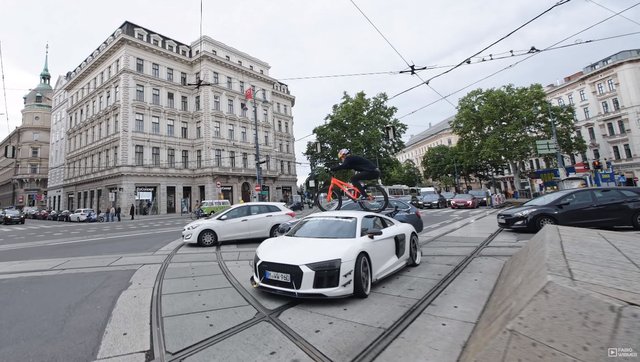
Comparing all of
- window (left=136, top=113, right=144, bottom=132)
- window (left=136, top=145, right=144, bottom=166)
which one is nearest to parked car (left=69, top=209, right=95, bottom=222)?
window (left=136, top=145, right=144, bottom=166)

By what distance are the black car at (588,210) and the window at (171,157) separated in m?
38.5

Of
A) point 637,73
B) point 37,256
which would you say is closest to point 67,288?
point 37,256

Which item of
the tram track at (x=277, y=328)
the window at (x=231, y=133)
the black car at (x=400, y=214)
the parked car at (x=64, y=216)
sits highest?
the window at (x=231, y=133)

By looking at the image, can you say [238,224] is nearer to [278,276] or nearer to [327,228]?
[327,228]

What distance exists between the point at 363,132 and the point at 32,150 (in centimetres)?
7445

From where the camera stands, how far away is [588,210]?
30.9ft

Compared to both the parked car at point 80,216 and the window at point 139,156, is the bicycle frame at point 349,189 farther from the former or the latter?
the window at point 139,156

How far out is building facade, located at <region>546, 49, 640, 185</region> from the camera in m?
46.1

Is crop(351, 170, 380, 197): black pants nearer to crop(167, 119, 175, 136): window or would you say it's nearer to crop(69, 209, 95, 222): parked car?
crop(69, 209, 95, 222): parked car

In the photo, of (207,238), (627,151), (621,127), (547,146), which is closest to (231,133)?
(207,238)

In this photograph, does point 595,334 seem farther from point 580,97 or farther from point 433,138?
point 433,138

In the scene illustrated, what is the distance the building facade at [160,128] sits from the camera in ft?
119

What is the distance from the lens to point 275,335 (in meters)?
3.29

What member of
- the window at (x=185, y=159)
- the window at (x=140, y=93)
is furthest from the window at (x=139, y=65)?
the window at (x=185, y=159)
